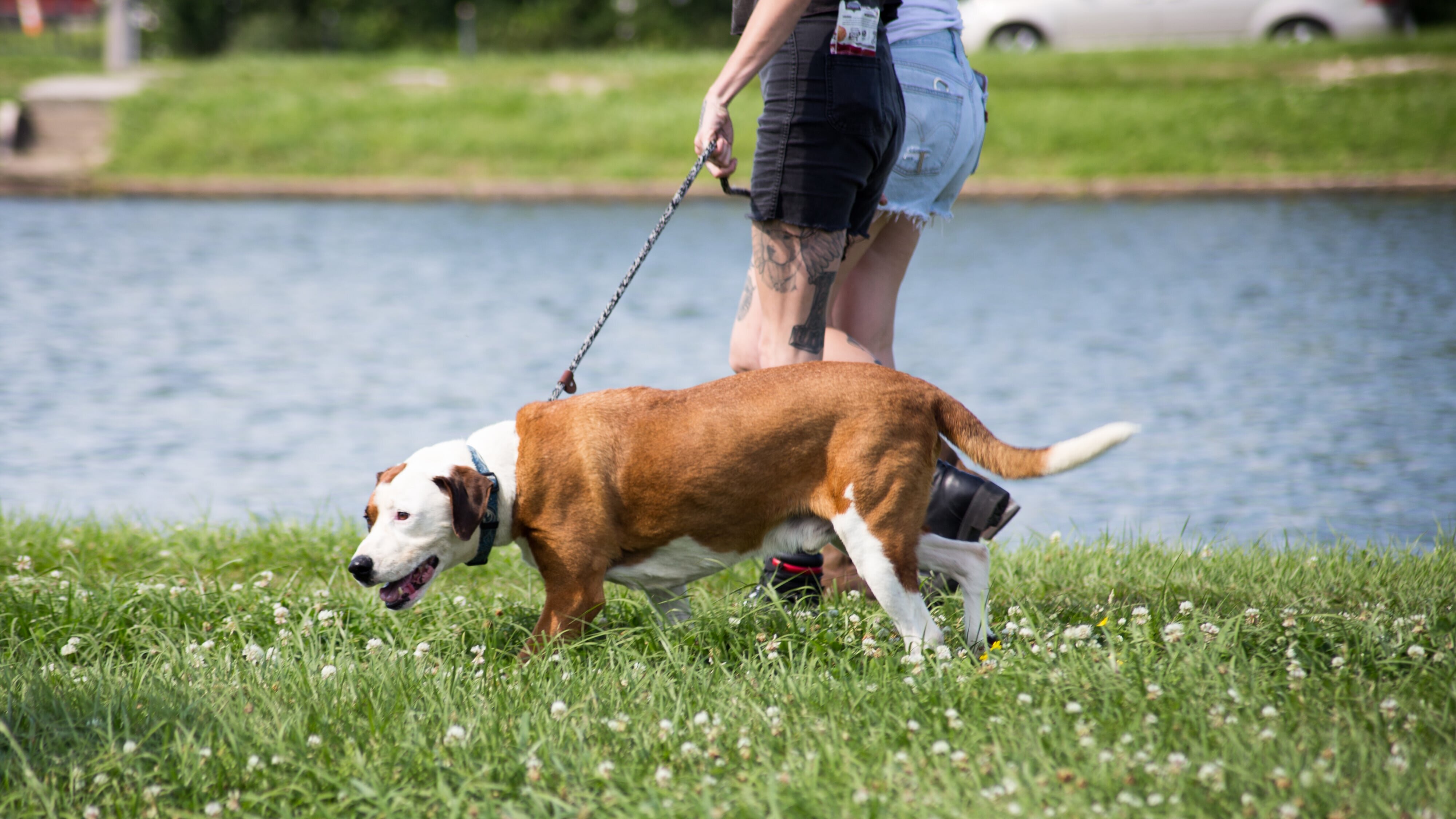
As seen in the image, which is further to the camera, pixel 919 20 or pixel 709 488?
pixel 919 20

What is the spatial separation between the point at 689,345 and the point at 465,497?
21.7 feet

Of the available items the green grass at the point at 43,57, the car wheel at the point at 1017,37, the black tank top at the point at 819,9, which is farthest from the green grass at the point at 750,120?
the black tank top at the point at 819,9

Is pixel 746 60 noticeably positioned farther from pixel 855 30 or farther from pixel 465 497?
pixel 465 497

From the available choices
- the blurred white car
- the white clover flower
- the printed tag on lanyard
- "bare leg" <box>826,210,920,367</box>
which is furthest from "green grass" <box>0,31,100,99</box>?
the white clover flower

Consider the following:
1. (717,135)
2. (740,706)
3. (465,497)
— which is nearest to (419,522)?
(465,497)

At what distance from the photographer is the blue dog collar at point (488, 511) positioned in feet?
10.8

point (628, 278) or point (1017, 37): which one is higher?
point (1017, 37)

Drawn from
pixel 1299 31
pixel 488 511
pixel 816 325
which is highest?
pixel 1299 31

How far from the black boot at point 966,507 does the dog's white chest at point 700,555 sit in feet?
1.16

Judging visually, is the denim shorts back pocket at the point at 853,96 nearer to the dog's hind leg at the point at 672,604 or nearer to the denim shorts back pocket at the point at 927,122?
the denim shorts back pocket at the point at 927,122

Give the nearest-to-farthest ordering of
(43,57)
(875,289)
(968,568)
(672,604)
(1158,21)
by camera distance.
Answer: (968,568), (672,604), (875,289), (1158,21), (43,57)

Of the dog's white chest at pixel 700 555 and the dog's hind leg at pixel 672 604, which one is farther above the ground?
the dog's white chest at pixel 700 555

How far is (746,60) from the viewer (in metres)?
3.42

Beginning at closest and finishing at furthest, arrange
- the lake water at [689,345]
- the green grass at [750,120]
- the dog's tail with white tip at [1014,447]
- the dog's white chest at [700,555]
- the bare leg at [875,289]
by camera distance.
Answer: the dog's tail with white tip at [1014,447], the dog's white chest at [700,555], the bare leg at [875,289], the lake water at [689,345], the green grass at [750,120]
